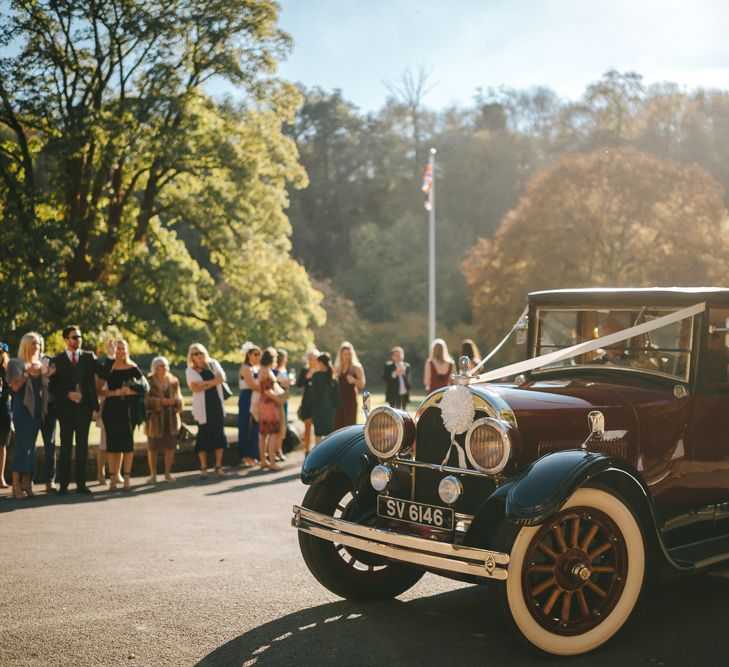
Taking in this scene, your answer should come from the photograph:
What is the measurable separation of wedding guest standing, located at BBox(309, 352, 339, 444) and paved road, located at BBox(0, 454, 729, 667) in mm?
5506

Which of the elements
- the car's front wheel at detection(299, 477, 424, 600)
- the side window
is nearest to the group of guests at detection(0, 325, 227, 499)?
the car's front wheel at detection(299, 477, 424, 600)

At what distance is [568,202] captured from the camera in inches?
1604

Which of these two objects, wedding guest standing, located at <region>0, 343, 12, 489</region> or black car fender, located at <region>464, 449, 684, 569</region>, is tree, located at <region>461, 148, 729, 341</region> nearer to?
wedding guest standing, located at <region>0, 343, 12, 489</region>

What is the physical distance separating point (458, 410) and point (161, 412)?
294 inches

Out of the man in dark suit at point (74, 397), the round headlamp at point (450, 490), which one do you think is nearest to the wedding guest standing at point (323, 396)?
the man in dark suit at point (74, 397)

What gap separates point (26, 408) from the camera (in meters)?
10.6

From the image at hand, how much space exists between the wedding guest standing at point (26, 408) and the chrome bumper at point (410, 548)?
6075mm

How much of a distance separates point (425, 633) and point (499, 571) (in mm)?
908

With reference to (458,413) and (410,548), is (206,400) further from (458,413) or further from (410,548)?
(410,548)

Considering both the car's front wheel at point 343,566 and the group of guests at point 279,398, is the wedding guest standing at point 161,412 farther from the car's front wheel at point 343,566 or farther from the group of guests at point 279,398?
the car's front wheel at point 343,566

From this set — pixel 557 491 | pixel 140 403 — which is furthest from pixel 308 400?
pixel 557 491

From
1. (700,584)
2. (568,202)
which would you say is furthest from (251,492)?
(568,202)

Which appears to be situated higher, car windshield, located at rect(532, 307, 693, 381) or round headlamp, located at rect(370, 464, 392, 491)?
car windshield, located at rect(532, 307, 693, 381)

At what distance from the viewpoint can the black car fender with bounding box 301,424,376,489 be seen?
19.2ft
